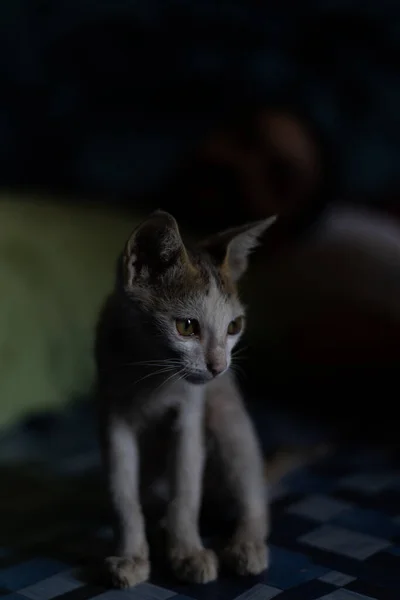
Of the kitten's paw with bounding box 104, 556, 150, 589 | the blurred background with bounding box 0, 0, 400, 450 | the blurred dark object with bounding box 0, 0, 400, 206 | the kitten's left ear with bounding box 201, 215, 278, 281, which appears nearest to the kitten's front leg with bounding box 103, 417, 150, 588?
the kitten's paw with bounding box 104, 556, 150, 589

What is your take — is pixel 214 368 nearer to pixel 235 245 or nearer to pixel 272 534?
pixel 235 245

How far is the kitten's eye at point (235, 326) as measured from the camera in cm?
85

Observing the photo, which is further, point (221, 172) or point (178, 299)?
point (221, 172)

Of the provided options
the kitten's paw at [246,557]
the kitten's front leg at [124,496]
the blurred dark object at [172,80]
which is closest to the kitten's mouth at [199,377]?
the kitten's front leg at [124,496]

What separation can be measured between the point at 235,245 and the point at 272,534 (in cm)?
38

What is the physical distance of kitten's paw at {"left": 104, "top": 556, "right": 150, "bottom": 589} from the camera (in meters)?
0.83

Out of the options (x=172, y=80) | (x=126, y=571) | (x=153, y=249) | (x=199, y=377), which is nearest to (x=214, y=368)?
(x=199, y=377)

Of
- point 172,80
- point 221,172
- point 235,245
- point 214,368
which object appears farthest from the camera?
point 172,80

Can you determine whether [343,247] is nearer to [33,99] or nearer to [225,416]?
[225,416]

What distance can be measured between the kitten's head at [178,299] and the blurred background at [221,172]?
0.64 m

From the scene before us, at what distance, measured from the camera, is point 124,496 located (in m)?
0.85

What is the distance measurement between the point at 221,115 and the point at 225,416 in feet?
3.64

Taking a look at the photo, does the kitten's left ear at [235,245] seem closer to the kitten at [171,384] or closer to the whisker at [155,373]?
the kitten at [171,384]

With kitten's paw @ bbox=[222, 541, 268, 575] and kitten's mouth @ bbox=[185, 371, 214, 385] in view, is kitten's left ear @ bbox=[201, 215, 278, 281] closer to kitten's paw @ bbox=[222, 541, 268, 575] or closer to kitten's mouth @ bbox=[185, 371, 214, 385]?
kitten's mouth @ bbox=[185, 371, 214, 385]
